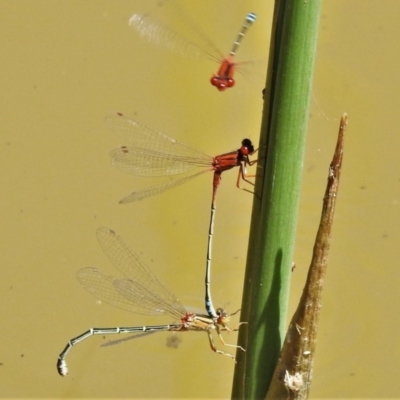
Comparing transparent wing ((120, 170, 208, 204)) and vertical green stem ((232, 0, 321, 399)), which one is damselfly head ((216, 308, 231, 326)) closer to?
transparent wing ((120, 170, 208, 204))

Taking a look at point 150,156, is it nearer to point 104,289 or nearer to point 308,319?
point 104,289

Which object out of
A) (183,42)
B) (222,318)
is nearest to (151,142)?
(183,42)

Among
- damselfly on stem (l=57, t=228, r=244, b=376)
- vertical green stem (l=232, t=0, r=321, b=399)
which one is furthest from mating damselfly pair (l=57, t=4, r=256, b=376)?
vertical green stem (l=232, t=0, r=321, b=399)

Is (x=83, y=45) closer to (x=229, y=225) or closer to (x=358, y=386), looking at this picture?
(x=229, y=225)

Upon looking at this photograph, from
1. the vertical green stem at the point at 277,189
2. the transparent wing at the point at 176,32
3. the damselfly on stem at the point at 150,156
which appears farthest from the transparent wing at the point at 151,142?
the vertical green stem at the point at 277,189

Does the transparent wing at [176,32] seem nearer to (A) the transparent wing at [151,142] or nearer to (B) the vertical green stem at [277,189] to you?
(A) the transparent wing at [151,142]

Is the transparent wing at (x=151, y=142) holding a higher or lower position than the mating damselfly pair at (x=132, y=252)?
higher

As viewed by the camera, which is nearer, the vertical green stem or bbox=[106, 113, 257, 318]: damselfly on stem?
the vertical green stem

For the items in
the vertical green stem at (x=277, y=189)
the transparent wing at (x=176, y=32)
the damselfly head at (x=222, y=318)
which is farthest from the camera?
the transparent wing at (x=176, y=32)
